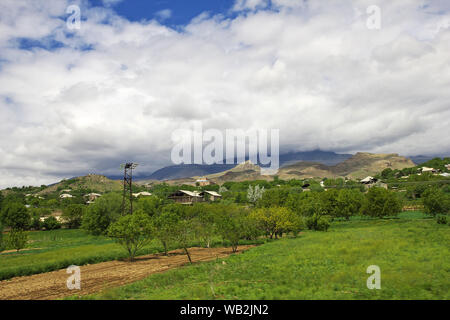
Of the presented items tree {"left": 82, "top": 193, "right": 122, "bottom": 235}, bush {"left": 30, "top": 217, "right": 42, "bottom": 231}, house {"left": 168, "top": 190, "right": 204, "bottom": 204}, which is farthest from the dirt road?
house {"left": 168, "top": 190, "right": 204, "bottom": 204}

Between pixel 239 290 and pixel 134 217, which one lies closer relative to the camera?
pixel 239 290

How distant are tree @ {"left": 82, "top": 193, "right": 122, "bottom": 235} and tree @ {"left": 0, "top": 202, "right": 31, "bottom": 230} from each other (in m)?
27.1

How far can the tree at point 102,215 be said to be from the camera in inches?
3287

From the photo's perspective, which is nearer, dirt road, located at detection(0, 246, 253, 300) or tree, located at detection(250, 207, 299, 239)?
dirt road, located at detection(0, 246, 253, 300)

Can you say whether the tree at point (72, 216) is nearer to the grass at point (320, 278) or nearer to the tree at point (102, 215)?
the tree at point (102, 215)

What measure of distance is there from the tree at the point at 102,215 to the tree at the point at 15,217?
88.8 ft

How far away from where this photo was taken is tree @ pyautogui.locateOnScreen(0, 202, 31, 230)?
9272 centimetres

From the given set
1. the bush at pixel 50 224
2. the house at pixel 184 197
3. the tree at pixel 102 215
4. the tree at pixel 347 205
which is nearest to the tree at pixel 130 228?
the tree at pixel 102 215

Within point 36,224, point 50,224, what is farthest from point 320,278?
point 36,224

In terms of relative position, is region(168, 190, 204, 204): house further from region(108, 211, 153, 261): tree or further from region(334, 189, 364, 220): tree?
region(108, 211, 153, 261): tree
